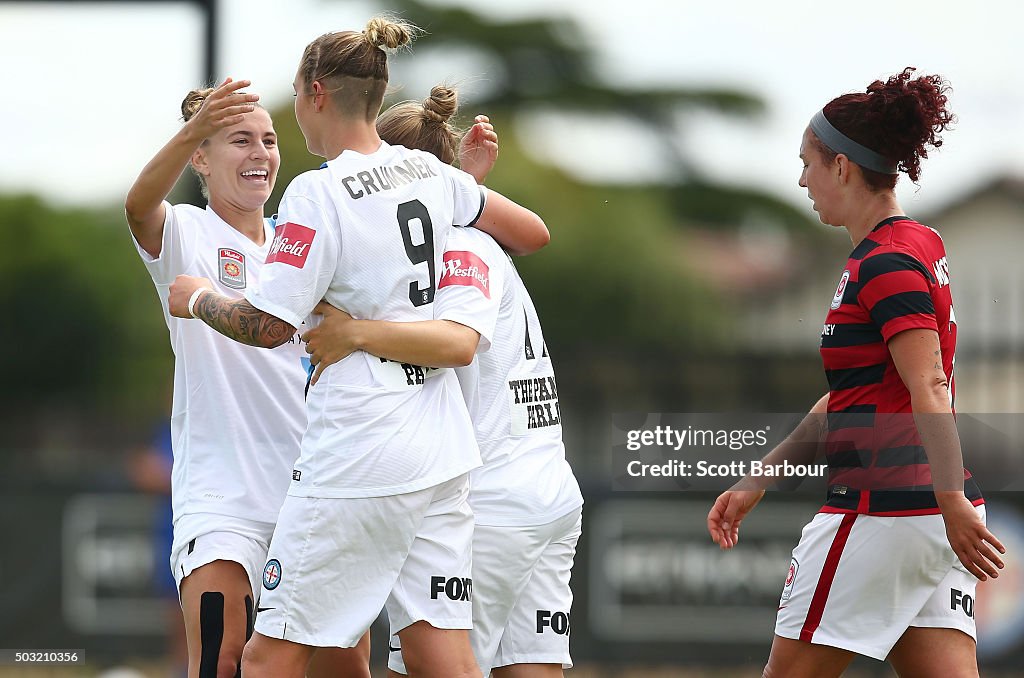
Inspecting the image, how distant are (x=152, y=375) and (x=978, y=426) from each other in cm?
2020

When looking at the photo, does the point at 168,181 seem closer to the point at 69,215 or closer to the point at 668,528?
the point at 668,528

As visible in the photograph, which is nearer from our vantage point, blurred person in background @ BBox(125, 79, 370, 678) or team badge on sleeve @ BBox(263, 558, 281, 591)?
team badge on sleeve @ BBox(263, 558, 281, 591)

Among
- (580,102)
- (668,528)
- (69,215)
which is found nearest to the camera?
(668,528)

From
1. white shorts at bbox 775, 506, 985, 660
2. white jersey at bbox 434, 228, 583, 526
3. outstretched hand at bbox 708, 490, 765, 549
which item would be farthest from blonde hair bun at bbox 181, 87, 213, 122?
white shorts at bbox 775, 506, 985, 660

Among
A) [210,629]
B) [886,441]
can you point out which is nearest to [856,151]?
[886,441]

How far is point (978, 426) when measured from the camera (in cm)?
915

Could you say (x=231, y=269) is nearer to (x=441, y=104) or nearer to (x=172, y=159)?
(x=172, y=159)

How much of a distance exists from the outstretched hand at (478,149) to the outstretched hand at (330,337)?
2.82 ft

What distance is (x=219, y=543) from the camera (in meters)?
3.91

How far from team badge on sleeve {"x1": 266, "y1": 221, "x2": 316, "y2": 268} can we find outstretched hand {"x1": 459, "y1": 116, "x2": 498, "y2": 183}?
0.88 metres

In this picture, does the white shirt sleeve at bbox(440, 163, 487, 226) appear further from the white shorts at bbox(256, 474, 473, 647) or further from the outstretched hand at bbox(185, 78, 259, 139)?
the white shorts at bbox(256, 474, 473, 647)

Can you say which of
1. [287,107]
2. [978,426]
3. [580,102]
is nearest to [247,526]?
[978,426]

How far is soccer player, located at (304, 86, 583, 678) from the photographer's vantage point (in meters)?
3.79

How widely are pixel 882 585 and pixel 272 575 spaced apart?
1617 mm
